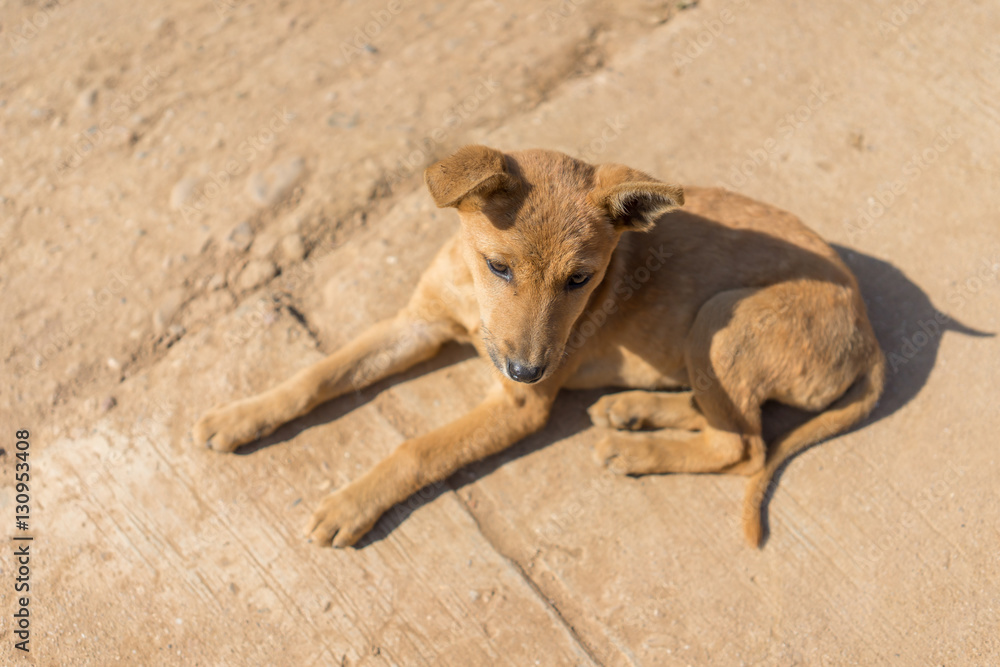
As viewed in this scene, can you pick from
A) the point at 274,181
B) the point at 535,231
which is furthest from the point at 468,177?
the point at 274,181

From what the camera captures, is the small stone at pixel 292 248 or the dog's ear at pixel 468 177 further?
the small stone at pixel 292 248

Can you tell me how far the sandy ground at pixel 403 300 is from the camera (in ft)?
11.6

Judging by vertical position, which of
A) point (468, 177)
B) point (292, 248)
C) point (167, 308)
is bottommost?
point (292, 248)

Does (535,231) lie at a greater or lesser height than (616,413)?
greater

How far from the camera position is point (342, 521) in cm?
359

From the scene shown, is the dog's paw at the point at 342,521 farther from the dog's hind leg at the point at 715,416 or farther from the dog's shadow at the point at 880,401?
the dog's hind leg at the point at 715,416

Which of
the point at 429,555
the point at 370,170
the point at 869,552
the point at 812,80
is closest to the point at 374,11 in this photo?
the point at 370,170

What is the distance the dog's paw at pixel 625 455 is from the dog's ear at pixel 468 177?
171cm

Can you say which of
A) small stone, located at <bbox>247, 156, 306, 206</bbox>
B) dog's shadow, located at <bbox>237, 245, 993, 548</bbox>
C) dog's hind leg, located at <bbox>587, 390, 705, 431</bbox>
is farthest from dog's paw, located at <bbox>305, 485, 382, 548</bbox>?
small stone, located at <bbox>247, 156, 306, 206</bbox>

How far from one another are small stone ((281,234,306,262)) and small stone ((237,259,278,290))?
120 millimetres

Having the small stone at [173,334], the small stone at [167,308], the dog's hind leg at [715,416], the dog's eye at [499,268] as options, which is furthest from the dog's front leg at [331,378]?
the dog's hind leg at [715,416]

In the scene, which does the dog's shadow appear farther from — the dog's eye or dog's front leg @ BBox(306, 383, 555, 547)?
the dog's eye

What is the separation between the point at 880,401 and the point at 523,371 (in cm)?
270

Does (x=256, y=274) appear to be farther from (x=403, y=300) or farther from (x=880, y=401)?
(x=880, y=401)
